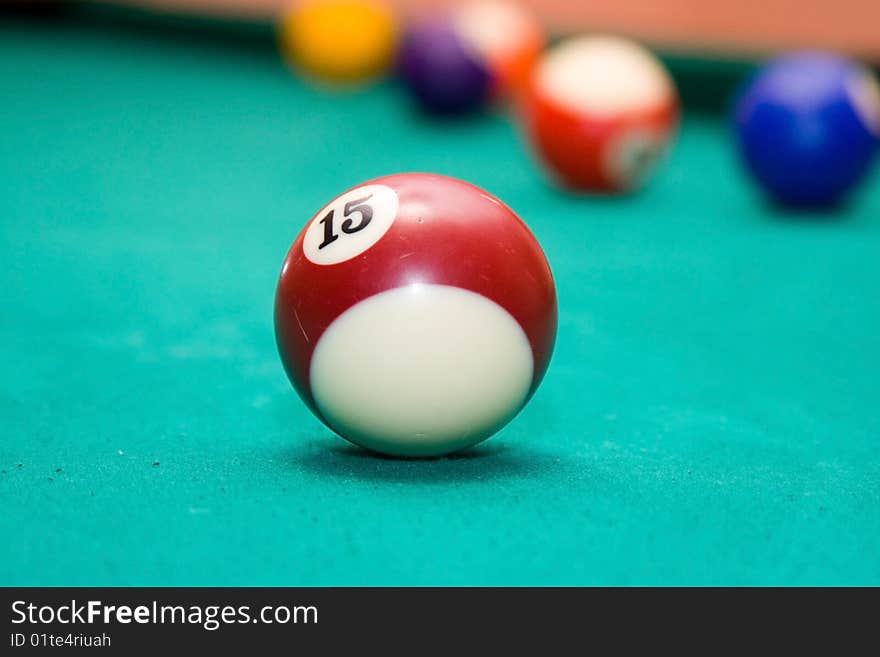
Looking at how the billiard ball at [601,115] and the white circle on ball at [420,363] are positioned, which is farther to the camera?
the billiard ball at [601,115]

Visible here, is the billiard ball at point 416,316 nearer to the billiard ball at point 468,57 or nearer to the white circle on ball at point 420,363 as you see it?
the white circle on ball at point 420,363

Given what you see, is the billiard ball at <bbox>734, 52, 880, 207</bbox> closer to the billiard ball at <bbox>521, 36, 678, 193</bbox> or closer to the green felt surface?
the green felt surface

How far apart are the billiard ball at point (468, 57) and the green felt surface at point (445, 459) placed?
0.70m

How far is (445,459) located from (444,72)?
14.8 feet

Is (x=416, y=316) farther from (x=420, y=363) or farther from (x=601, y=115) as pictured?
(x=601, y=115)

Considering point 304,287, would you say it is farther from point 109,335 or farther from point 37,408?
point 109,335

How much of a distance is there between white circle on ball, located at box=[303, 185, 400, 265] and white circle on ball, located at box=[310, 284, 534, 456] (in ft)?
0.35

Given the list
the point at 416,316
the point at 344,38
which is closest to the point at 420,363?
the point at 416,316

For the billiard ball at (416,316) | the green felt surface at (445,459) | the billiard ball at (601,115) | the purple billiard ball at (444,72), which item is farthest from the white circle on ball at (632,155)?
the billiard ball at (416,316)

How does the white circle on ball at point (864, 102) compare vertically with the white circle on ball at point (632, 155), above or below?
above

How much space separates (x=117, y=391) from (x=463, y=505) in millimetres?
1067

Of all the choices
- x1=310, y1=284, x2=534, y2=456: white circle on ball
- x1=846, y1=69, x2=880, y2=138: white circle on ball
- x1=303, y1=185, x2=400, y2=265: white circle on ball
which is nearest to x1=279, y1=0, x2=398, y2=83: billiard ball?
x1=846, y1=69, x2=880, y2=138: white circle on ball

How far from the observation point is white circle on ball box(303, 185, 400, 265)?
2357mm

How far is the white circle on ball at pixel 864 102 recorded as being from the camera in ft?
15.8
